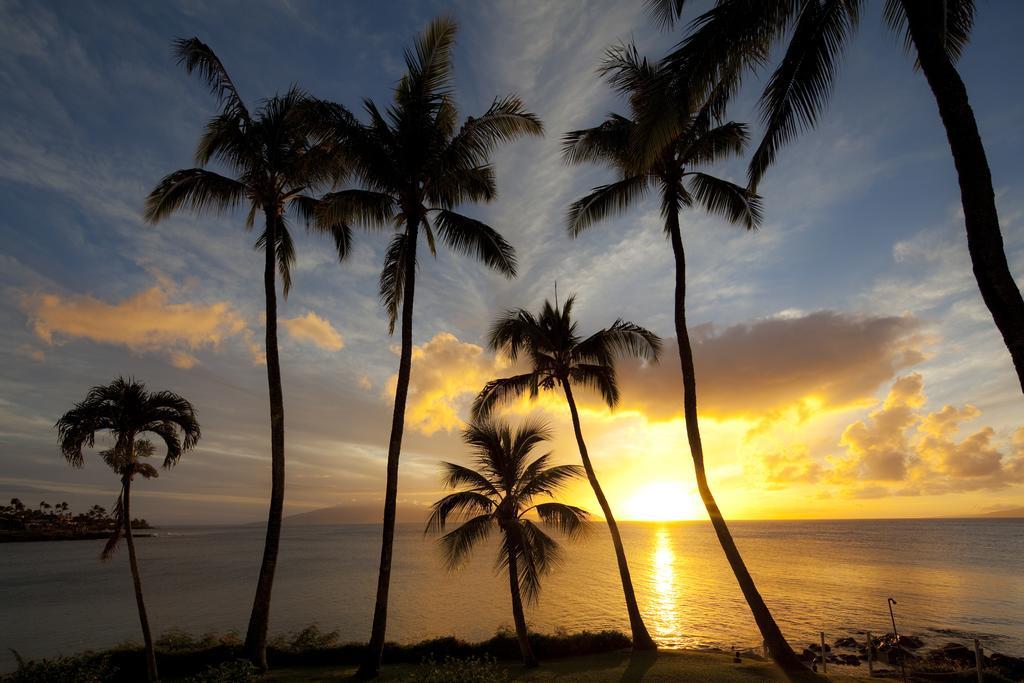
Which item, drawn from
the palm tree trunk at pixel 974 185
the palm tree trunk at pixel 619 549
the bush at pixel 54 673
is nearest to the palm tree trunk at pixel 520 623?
the palm tree trunk at pixel 619 549

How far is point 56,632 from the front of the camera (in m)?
30.4

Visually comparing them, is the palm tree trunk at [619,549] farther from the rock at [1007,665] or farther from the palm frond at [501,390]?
the rock at [1007,665]

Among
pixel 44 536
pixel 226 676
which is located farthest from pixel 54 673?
pixel 44 536

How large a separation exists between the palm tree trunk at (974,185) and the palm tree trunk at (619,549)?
39.6ft

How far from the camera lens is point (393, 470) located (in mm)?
12914

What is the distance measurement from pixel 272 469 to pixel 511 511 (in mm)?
6752

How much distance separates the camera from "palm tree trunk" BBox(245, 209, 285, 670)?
12547 mm

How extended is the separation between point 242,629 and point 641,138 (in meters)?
36.4

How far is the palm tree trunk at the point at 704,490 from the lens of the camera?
40.7 ft

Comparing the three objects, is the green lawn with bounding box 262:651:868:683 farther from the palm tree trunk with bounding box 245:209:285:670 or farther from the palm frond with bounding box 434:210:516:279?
the palm frond with bounding box 434:210:516:279

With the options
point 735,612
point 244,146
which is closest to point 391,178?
point 244,146

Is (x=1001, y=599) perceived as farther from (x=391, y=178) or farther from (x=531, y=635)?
(x=391, y=178)

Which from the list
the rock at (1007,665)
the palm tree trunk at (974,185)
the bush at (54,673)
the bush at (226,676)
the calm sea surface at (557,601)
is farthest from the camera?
the calm sea surface at (557,601)

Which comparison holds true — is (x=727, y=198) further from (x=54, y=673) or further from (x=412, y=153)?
(x=54, y=673)
